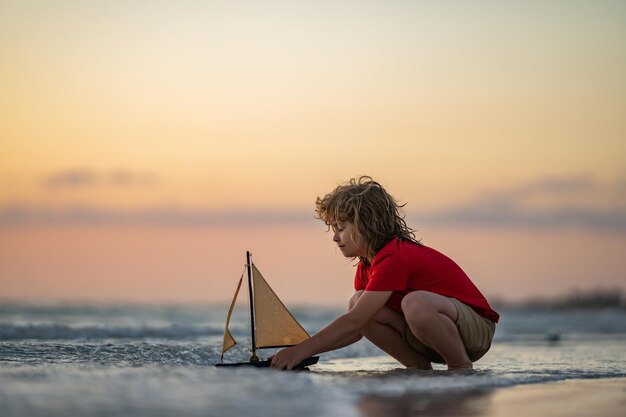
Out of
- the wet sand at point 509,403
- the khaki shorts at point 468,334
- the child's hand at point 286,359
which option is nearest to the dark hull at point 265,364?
the child's hand at point 286,359

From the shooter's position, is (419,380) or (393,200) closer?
(419,380)

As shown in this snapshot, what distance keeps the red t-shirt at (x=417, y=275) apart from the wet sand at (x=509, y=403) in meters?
0.86

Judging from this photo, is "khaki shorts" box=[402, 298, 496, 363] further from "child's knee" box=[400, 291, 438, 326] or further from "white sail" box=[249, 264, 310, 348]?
"white sail" box=[249, 264, 310, 348]

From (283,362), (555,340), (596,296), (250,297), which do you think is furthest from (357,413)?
(596,296)

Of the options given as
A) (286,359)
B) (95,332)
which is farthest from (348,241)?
(95,332)

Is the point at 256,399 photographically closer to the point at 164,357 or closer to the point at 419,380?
the point at 419,380

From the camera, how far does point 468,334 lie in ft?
18.1

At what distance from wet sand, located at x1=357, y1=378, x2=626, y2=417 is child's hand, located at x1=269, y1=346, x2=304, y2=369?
107 centimetres

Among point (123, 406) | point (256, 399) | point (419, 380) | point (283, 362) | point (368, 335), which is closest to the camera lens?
point (123, 406)

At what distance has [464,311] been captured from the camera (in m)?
5.51

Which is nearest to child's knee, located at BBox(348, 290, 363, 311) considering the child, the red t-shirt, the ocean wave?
the child

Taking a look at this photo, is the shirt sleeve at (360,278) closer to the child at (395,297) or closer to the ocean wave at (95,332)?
the child at (395,297)

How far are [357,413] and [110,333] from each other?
8.18m

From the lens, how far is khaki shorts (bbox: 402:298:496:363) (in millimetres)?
5484
